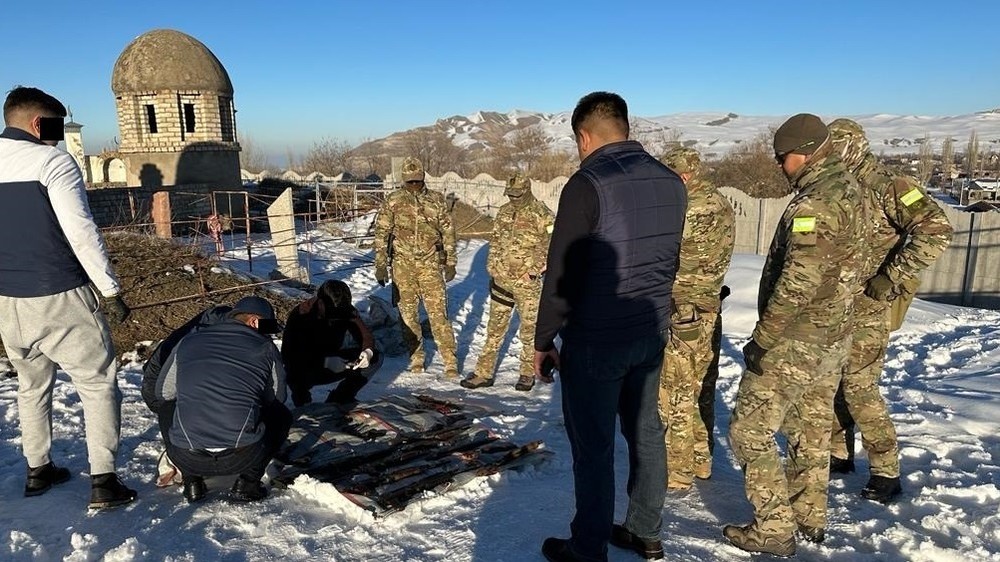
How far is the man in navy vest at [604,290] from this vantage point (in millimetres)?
2350

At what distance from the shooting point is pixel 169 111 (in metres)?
22.1

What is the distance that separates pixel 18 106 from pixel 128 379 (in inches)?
131

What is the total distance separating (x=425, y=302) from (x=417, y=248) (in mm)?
562

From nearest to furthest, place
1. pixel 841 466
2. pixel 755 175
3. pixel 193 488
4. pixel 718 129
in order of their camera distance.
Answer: pixel 193 488 → pixel 841 466 → pixel 755 175 → pixel 718 129

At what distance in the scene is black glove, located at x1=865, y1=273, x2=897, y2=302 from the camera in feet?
11.1

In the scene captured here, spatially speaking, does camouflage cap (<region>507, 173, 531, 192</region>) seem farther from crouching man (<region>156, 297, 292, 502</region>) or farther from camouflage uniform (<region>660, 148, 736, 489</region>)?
crouching man (<region>156, 297, 292, 502</region>)

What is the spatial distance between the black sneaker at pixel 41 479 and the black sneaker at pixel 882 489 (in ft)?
15.1

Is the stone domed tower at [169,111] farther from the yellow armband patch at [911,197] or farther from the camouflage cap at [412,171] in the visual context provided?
the yellow armband patch at [911,197]

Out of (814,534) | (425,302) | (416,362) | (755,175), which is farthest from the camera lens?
(755,175)

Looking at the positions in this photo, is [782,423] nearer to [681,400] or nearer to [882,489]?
[681,400]

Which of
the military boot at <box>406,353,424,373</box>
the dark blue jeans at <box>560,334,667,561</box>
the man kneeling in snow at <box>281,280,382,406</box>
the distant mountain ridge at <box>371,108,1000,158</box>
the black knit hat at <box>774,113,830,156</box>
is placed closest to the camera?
the dark blue jeans at <box>560,334,667,561</box>

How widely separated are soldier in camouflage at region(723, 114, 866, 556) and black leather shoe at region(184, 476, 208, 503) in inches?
110

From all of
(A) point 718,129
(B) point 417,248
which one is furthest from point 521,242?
(A) point 718,129

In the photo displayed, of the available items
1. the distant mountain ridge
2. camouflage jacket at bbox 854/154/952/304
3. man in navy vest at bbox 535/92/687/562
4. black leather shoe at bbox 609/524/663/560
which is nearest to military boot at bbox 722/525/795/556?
black leather shoe at bbox 609/524/663/560
